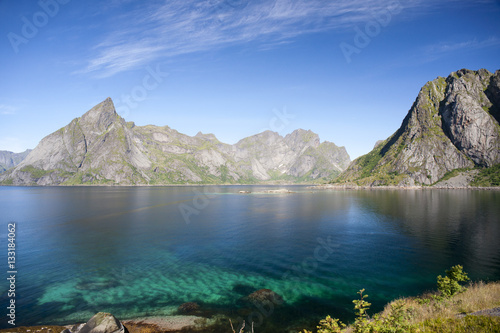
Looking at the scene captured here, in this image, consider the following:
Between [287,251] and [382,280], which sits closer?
[382,280]

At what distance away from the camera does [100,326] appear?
63.6ft

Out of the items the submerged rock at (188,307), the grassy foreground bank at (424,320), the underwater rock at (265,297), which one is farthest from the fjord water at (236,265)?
the grassy foreground bank at (424,320)

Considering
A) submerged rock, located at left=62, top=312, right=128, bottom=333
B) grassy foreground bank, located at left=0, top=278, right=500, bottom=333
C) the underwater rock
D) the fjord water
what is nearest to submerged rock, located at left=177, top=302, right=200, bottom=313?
the fjord water

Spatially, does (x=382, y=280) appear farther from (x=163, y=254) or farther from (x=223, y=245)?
(x=163, y=254)

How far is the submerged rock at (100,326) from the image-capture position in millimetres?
19172

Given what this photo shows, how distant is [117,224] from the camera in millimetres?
75500

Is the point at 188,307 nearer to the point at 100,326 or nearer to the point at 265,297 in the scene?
the point at 265,297

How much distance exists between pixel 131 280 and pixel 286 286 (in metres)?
21.2

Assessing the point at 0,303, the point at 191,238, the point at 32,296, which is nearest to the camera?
the point at 0,303

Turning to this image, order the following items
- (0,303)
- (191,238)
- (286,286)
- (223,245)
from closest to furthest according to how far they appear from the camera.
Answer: (0,303) → (286,286) → (223,245) → (191,238)

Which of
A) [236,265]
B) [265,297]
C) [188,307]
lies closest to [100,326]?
[188,307]

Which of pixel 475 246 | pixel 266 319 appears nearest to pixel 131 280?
pixel 266 319

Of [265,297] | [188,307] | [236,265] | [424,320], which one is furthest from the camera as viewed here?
[236,265]

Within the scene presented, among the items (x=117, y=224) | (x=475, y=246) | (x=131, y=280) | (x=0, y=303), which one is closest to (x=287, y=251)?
(x=131, y=280)
